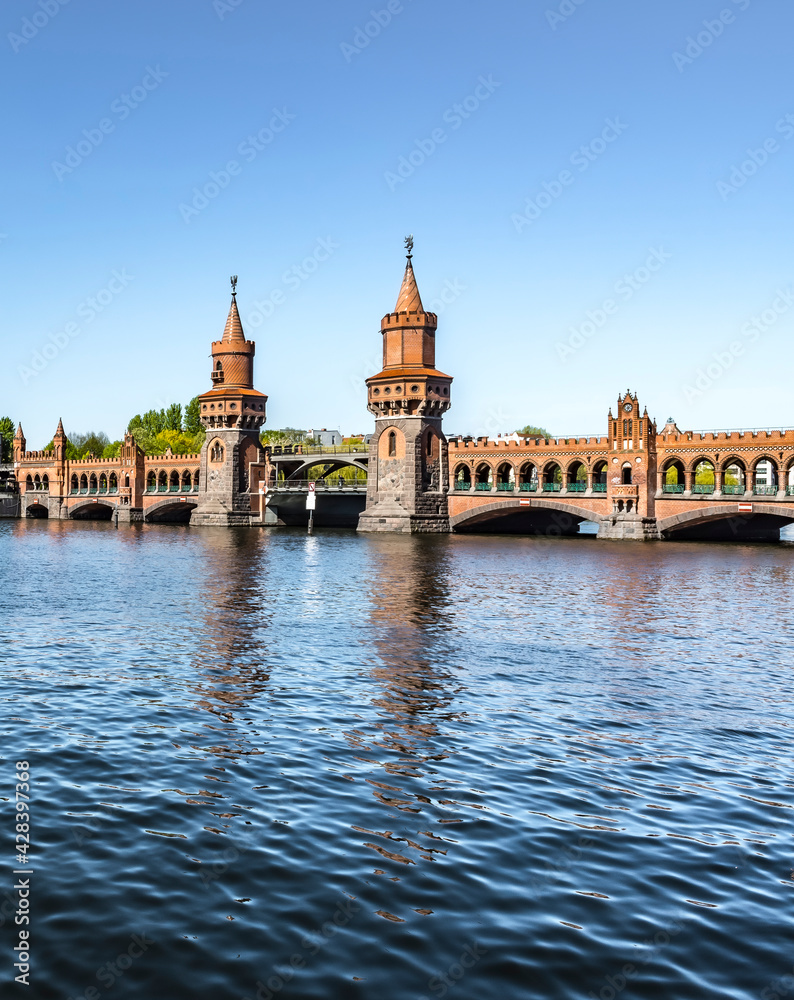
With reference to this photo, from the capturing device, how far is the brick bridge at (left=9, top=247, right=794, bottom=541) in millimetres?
74000

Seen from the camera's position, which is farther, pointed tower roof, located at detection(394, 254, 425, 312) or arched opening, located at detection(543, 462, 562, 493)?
pointed tower roof, located at detection(394, 254, 425, 312)

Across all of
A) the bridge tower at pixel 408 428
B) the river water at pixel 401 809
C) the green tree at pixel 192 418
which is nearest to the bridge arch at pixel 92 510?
the green tree at pixel 192 418

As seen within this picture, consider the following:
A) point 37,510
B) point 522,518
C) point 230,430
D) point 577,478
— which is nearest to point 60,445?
point 37,510

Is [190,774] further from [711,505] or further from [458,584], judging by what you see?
[711,505]

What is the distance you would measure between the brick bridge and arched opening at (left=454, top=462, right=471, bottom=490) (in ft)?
0.50

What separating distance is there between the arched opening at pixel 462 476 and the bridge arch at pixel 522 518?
3062mm

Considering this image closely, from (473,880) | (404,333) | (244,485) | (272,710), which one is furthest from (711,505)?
(473,880)

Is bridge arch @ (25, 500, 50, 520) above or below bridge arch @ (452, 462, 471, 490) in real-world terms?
below

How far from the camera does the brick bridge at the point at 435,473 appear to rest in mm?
74000

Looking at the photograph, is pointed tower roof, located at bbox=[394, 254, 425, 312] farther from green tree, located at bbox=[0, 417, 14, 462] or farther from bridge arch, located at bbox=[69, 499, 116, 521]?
green tree, located at bbox=[0, 417, 14, 462]

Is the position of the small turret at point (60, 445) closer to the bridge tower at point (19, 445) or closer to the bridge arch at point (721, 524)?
the bridge tower at point (19, 445)

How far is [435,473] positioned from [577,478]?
48.7 feet

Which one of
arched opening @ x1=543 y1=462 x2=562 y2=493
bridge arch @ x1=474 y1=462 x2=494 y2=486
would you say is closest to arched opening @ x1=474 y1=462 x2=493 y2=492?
bridge arch @ x1=474 y1=462 x2=494 y2=486

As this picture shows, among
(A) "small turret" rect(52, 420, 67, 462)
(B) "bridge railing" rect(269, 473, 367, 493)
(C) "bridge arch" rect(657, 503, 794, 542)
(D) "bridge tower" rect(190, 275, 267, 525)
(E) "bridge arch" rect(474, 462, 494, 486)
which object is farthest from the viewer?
(A) "small turret" rect(52, 420, 67, 462)
